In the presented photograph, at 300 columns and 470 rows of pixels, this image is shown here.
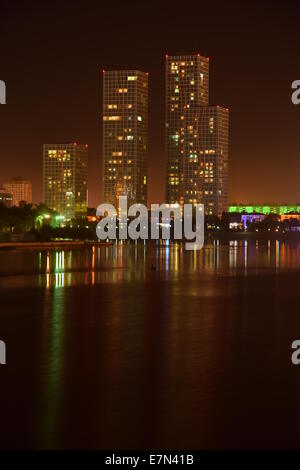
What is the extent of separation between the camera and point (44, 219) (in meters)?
80.4

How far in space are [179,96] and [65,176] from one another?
29.5 m

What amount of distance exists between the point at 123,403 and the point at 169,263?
2482 cm

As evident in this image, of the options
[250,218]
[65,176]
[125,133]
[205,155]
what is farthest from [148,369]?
[250,218]

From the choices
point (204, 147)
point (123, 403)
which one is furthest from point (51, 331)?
point (204, 147)

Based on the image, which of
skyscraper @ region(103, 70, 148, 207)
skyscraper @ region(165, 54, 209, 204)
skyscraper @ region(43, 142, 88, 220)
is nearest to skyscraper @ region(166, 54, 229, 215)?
skyscraper @ region(165, 54, 209, 204)

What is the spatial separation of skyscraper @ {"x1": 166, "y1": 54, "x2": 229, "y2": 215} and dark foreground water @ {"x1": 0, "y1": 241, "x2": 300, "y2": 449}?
126m

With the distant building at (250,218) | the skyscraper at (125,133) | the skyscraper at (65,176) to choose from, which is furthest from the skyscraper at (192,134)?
the skyscraper at (65,176)

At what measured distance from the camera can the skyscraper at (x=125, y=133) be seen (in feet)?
458

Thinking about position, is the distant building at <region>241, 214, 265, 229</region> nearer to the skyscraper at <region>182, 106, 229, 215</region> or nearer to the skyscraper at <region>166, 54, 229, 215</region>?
the skyscraper at <region>182, 106, 229, 215</region>

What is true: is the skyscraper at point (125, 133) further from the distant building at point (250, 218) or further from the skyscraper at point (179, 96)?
the distant building at point (250, 218)

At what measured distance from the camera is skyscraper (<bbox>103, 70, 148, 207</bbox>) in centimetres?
13950

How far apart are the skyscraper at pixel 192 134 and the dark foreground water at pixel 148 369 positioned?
126204mm
